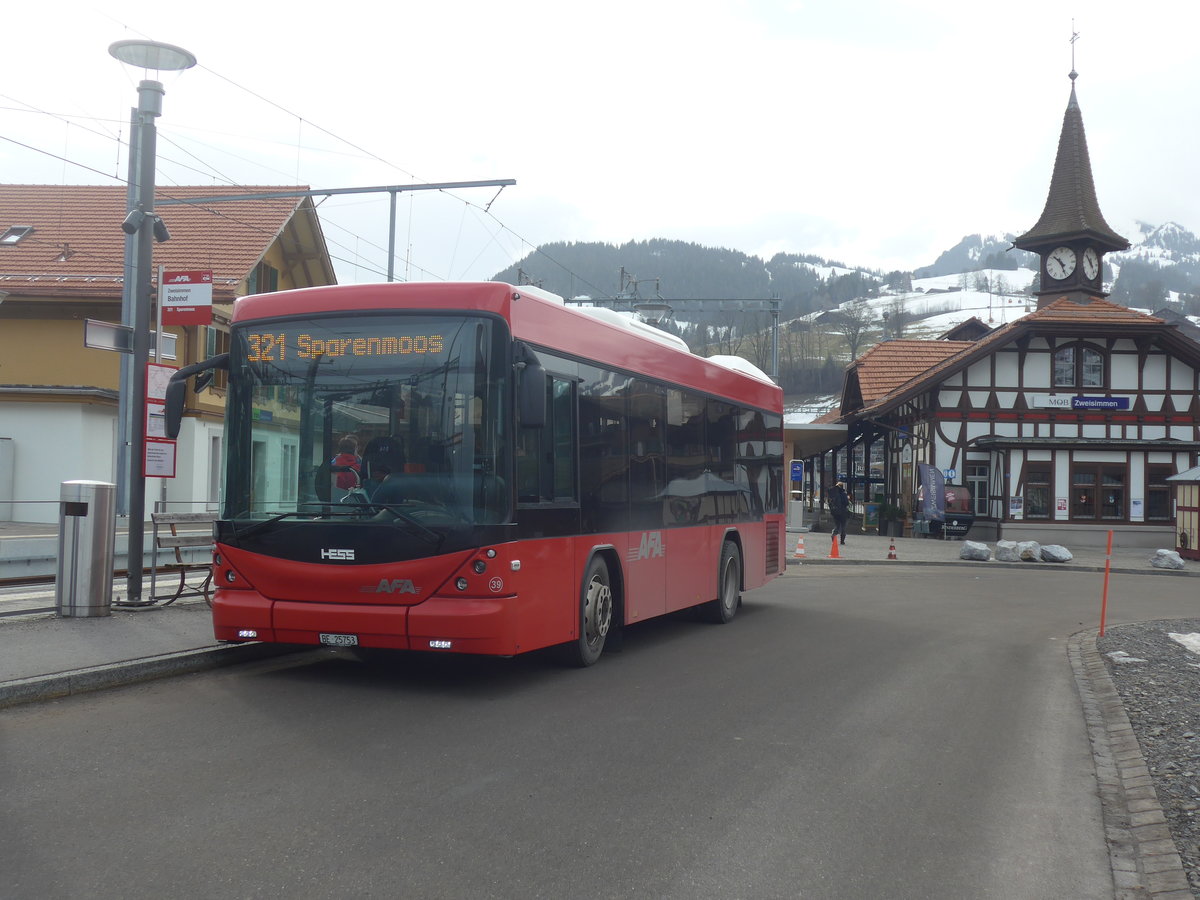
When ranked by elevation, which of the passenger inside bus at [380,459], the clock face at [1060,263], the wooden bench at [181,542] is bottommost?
the wooden bench at [181,542]

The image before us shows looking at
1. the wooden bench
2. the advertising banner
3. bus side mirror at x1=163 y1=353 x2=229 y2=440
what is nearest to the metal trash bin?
the wooden bench

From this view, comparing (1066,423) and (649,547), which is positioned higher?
(1066,423)

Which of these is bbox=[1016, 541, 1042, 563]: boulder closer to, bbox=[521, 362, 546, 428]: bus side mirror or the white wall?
the white wall

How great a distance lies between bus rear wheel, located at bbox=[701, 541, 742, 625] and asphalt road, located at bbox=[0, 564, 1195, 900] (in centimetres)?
311

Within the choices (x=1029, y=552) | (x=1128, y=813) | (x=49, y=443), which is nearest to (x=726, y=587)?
(x=1128, y=813)

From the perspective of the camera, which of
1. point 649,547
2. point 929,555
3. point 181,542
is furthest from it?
point 929,555

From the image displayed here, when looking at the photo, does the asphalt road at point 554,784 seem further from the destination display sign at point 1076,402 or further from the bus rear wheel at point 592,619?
the destination display sign at point 1076,402

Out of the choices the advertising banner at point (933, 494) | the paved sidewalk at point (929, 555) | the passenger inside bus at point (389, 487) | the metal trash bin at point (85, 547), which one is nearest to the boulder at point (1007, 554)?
the paved sidewalk at point (929, 555)

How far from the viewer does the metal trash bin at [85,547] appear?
10.4m

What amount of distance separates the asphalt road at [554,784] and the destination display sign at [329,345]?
233 centimetres

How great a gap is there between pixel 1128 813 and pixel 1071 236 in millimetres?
43622

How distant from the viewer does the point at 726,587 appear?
1384 cm

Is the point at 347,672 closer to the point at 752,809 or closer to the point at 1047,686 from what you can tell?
the point at 752,809

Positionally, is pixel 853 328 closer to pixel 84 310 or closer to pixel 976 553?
pixel 976 553
